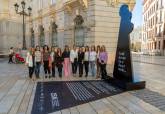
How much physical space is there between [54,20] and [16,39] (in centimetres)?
1701

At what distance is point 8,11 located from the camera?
38.4m

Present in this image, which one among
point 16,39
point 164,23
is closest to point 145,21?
point 164,23

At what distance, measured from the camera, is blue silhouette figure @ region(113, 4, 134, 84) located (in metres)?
10.1

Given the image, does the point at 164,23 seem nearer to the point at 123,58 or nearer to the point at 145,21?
the point at 145,21

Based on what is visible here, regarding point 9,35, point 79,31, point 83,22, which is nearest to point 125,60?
point 83,22

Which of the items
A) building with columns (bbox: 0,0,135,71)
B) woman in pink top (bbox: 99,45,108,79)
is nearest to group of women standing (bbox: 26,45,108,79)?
woman in pink top (bbox: 99,45,108,79)

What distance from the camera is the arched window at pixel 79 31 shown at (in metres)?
19.8

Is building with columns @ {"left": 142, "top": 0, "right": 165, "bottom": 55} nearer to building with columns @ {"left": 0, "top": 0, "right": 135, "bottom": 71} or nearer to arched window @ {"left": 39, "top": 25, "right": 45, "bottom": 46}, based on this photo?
arched window @ {"left": 39, "top": 25, "right": 45, "bottom": 46}

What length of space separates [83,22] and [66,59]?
6.82m

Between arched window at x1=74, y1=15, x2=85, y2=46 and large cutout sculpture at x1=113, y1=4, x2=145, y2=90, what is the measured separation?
9.01 meters

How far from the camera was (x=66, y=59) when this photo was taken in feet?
44.3

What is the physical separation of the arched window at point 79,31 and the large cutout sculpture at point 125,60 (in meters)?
9.01

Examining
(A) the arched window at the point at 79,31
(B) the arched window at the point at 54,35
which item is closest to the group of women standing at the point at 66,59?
(A) the arched window at the point at 79,31

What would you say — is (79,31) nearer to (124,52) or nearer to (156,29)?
(124,52)
